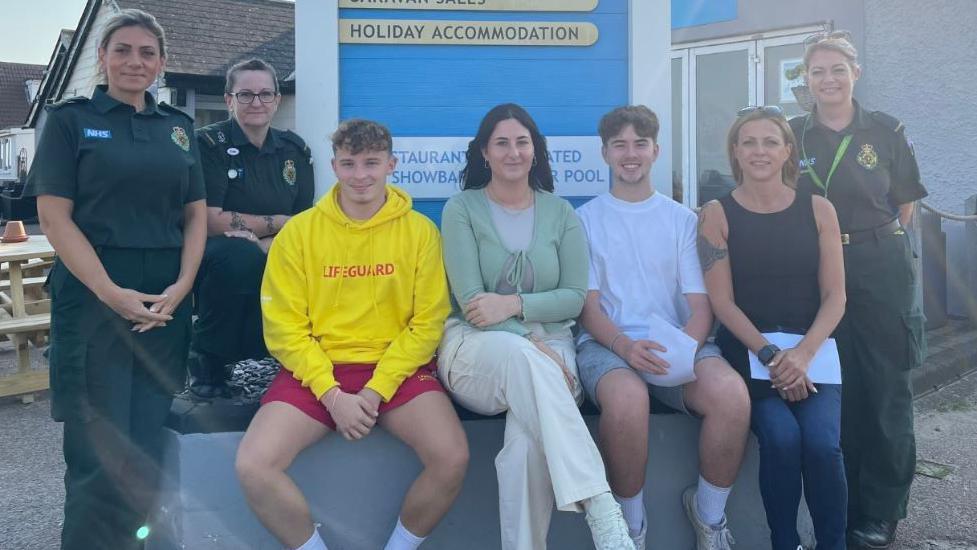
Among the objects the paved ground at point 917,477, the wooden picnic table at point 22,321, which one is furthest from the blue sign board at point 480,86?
the wooden picnic table at point 22,321

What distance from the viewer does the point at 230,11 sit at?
1811 cm

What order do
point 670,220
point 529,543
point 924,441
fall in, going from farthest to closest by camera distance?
point 924,441
point 670,220
point 529,543

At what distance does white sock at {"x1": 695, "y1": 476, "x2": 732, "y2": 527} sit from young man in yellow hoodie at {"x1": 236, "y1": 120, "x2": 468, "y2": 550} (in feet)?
3.11

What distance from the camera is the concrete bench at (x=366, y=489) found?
311 cm

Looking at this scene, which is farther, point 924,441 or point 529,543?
point 924,441

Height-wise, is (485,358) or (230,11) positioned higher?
(230,11)

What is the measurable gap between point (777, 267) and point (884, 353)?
64 centimetres

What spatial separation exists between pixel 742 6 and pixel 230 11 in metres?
13.1

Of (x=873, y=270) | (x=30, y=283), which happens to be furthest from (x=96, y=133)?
(x=30, y=283)

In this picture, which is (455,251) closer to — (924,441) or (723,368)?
(723,368)

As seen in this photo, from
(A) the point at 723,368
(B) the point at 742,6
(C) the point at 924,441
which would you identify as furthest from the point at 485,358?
(B) the point at 742,6

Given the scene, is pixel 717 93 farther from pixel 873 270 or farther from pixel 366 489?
pixel 366 489

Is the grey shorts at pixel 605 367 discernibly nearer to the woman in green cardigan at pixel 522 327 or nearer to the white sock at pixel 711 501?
the woman in green cardigan at pixel 522 327

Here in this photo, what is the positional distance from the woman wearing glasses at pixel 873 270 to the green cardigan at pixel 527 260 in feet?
3.56
